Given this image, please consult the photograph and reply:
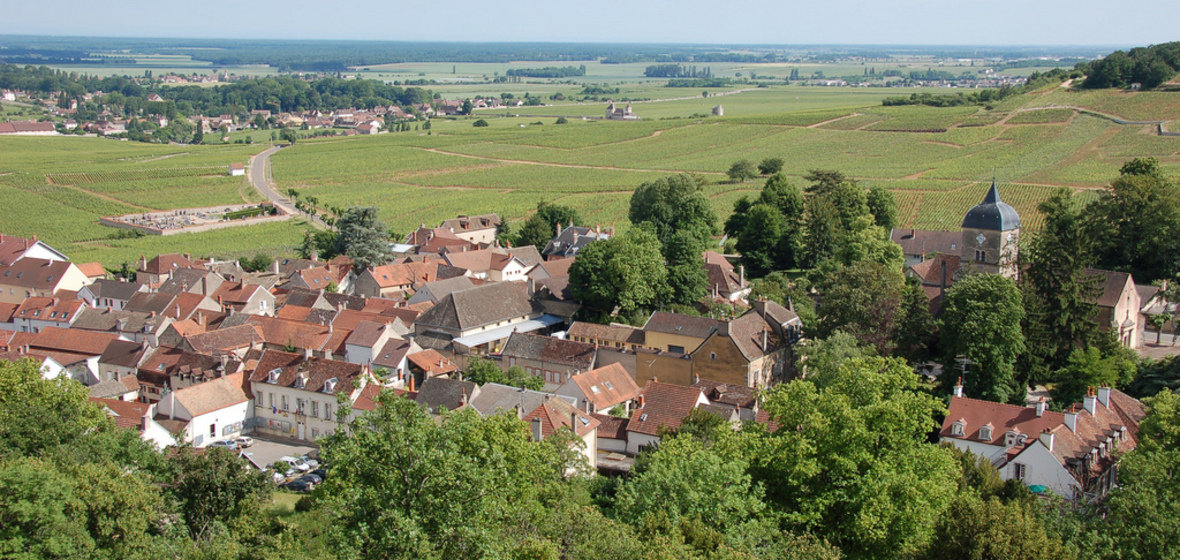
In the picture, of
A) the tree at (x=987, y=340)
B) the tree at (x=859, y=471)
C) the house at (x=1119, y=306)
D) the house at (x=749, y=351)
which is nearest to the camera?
the tree at (x=859, y=471)

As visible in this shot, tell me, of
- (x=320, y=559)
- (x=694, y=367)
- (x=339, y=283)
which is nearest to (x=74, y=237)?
(x=339, y=283)

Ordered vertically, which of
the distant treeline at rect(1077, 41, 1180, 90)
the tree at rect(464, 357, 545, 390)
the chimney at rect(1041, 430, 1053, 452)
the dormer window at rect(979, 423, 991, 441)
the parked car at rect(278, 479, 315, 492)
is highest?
the distant treeline at rect(1077, 41, 1180, 90)

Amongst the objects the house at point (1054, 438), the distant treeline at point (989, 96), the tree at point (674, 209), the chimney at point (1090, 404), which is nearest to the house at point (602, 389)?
the house at point (1054, 438)

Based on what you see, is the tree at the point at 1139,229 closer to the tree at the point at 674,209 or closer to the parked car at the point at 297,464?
the tree at the point at 674,209

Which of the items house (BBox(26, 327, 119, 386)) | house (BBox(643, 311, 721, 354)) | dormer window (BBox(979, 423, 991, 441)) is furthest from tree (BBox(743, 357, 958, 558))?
house (BBox(26, 327, 119, 386))

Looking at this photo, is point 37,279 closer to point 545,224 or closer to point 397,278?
point 397,278

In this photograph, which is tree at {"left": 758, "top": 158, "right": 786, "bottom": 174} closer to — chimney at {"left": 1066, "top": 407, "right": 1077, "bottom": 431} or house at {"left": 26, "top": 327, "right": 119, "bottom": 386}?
house at {"left": 26, "top": 327, "right": 119, "bottom": 386}
